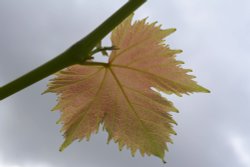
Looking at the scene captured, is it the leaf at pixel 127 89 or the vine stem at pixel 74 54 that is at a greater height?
the vine stem at pixel 74 54

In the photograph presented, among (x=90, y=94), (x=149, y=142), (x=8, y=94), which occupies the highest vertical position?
(x=8, y=94)

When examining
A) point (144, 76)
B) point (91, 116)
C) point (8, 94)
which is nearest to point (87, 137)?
point (91, 116)

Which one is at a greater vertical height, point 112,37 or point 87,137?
point 112,37

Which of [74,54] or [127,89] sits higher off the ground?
[74,54]

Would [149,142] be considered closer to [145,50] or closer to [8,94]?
[145,50]

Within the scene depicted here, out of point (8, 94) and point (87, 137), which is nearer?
point (8, 94)

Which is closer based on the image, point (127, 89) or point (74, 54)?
point (74, 54)
